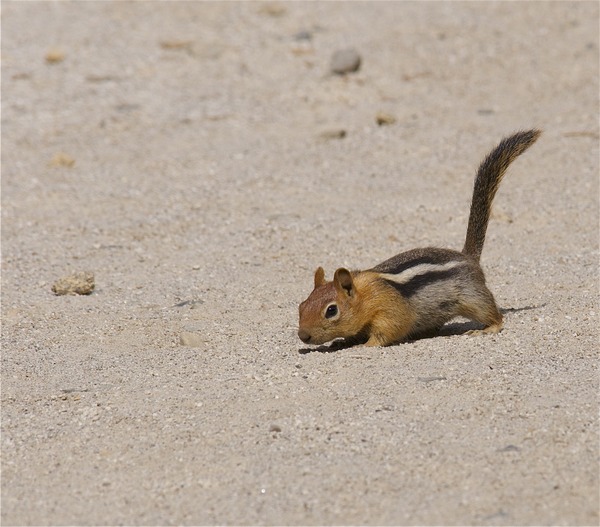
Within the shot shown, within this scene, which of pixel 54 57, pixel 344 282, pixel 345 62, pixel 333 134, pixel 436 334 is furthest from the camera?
pixel 54 57

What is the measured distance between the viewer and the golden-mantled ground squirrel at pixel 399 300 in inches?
239

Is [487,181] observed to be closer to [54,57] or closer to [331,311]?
[331,311]

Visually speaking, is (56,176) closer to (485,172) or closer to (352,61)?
(352,61)

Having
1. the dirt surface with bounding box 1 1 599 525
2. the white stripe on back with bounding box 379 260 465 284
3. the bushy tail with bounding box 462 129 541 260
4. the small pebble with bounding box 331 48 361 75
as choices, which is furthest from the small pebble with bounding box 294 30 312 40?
the white stripe on back with bounding box 379 260 465 284

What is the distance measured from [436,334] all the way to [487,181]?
106 centimetres

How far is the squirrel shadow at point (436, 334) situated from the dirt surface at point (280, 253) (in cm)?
9

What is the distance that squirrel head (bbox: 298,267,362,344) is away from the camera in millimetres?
6012

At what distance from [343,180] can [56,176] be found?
2.86m

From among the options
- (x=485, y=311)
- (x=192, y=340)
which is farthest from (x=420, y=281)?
(x=192, y=340)

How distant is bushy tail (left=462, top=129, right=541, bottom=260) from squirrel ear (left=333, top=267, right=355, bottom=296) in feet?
3.30

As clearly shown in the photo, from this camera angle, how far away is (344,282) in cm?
611

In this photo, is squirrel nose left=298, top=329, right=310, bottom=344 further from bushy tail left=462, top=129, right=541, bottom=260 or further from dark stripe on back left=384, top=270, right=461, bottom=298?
bushy tail left=462, top=129, right=541, bottom=260

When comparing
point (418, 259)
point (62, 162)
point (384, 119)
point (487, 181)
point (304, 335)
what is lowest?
point (62, 162)

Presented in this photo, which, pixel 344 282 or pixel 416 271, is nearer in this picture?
pixel 344 282
